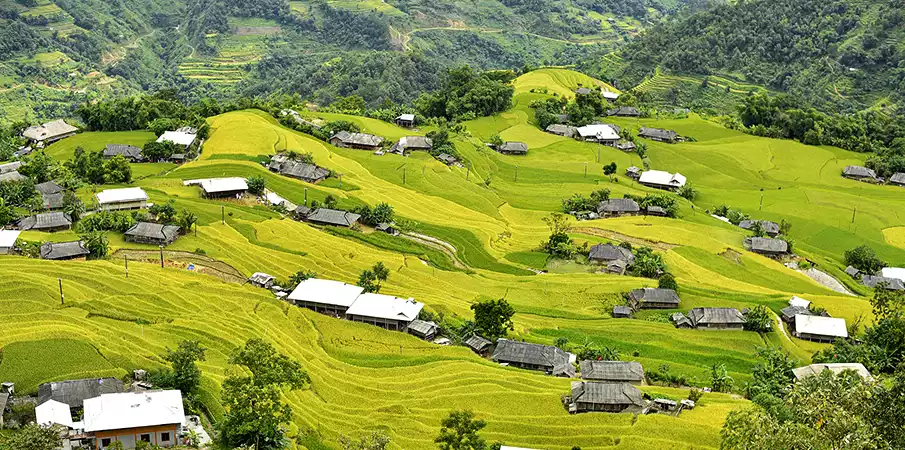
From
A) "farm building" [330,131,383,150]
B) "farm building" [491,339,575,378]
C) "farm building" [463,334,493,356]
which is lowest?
"farm building" [330,131,383,150]

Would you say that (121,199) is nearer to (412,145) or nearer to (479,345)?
(479,345)

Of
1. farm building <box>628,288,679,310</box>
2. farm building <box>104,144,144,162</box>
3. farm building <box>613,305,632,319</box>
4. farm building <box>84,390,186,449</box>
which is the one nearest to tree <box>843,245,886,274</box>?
farm building <box>628,288,679,310</box>

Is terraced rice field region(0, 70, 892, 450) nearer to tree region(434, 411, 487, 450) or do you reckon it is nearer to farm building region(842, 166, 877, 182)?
farm building region(842, 166, 877, 182)

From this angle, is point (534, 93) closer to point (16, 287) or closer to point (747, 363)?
point (747, 363)

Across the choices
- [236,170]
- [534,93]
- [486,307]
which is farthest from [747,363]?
[534,93]

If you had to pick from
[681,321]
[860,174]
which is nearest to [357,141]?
[681,321]

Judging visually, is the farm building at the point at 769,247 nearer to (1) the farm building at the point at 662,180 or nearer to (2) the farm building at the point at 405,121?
(1) the farm building at the point at 662,180

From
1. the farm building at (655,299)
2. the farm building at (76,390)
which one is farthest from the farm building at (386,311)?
the farm building at (76,390)
